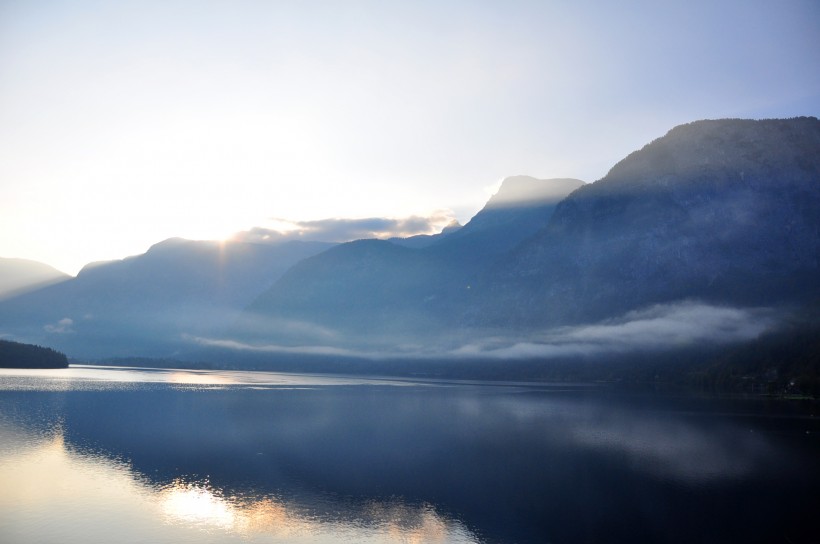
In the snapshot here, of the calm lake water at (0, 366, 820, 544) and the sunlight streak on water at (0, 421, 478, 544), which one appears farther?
the calm lake water at (0, 366, 820, 544)

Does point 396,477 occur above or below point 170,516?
below

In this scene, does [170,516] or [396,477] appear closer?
[170,516]

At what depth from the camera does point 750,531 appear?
50.2 meters

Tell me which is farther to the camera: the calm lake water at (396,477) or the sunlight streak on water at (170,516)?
the calm lake water at (396,477)

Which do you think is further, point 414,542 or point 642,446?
point 642,446

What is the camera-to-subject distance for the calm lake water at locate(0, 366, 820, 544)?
49156mm

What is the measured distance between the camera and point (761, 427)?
379ft

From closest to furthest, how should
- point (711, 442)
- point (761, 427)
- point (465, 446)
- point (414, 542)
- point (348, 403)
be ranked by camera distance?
point (414, 542) < point (465, 446) < point (711, 442) < point (761, 427) < point (348, 403)

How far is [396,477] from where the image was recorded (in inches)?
2672

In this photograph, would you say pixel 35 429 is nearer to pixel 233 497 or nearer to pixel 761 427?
pixel 233 497

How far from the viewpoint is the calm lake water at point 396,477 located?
49.2 metres

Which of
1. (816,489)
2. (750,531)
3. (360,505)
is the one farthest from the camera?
(816,489)

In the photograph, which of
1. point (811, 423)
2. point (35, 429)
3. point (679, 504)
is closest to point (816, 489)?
point (679, 504)

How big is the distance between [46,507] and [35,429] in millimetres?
48708
